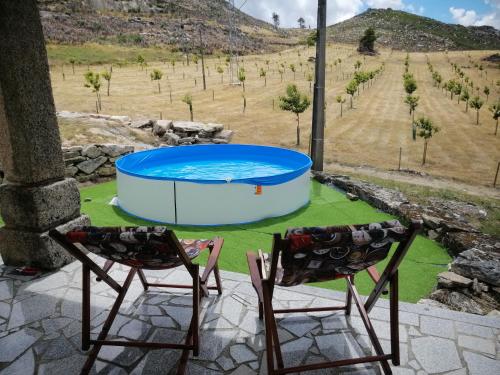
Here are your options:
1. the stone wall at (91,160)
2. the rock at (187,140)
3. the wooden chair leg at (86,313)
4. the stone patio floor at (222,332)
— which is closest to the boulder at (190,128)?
the rock at (187,140)

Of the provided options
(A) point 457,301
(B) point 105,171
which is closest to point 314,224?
(A) point 457,301

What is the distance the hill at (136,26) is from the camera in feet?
224

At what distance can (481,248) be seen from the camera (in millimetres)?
5289

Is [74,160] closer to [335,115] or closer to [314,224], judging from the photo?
[314,224]

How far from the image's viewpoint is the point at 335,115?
2886cm

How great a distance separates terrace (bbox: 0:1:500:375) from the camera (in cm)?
293

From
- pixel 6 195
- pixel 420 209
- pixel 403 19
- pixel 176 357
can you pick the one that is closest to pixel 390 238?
pixel 176 357

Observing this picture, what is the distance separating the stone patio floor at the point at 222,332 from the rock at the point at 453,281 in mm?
907

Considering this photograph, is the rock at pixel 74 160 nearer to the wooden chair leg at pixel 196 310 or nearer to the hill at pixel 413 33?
the wooden chair leg at pixel 196 310

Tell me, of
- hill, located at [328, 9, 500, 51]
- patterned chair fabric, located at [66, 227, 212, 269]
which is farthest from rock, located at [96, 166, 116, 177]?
hill, located at [328, 9, 500, 51]

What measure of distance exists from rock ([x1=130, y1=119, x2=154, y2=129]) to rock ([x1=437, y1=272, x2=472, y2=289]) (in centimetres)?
1234

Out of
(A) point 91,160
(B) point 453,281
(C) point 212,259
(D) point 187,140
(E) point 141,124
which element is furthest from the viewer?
(E) point 141,124

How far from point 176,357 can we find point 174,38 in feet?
288

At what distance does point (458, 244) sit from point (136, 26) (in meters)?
94.0
